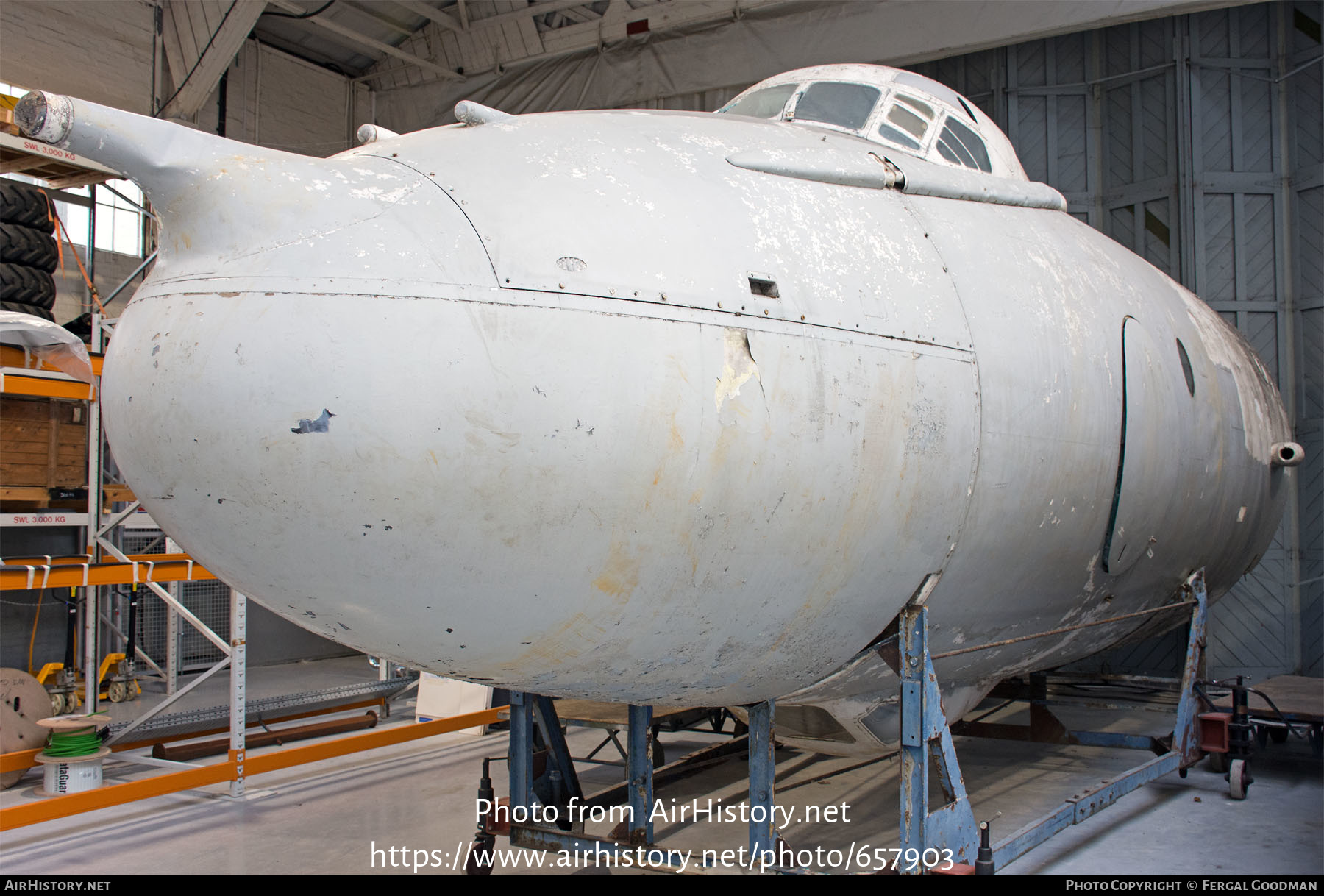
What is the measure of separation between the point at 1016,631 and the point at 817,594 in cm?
164

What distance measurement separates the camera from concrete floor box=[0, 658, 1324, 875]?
5656 mm

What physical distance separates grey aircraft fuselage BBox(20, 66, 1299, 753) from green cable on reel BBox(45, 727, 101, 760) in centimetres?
461

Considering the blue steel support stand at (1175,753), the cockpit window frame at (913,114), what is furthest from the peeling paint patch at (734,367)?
the blue steel support stand at (1175,753)

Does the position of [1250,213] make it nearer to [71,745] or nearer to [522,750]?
[522,750]

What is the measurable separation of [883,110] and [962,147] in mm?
494

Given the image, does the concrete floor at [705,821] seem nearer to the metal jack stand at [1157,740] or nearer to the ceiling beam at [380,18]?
the metal jack stand at [1157,740]

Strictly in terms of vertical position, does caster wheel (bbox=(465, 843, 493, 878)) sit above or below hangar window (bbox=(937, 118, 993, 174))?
below

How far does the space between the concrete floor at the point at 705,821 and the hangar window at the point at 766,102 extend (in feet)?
12.2

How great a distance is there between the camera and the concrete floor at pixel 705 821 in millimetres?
5656

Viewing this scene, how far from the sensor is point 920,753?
161 inches

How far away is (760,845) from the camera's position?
4141 mm

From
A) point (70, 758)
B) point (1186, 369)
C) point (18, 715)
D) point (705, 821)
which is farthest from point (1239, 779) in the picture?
point (18, 715)

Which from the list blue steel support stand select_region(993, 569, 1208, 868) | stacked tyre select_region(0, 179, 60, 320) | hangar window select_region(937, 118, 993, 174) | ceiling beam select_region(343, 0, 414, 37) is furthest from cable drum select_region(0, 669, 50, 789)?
ceiling beam select_region(343, 0, 414, 37)

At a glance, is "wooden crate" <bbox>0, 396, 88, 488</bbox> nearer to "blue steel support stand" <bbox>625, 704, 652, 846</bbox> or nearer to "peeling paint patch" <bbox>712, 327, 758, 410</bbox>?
"blue steel support stand" <bbox>625, 704, 652, 846</bbox>
